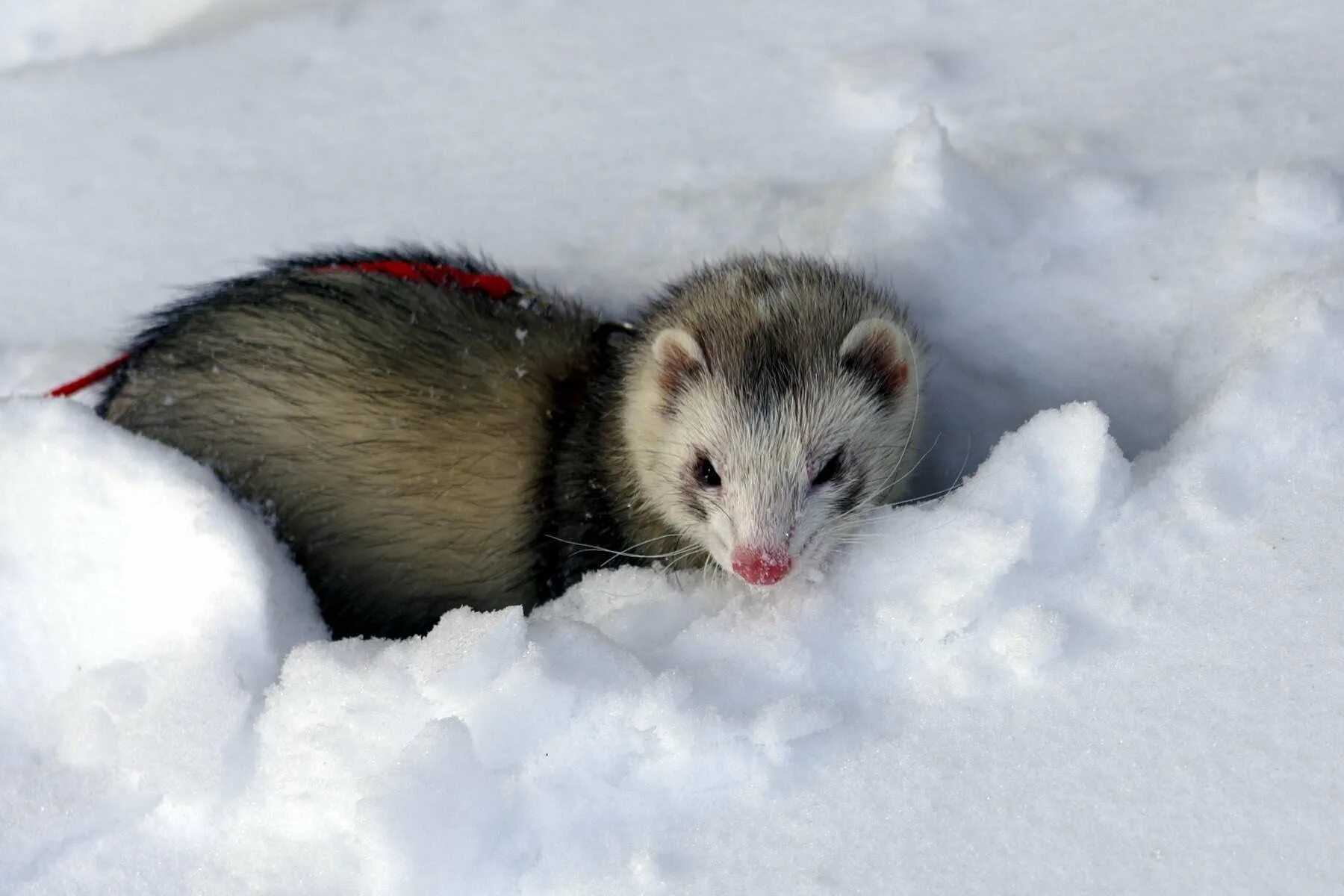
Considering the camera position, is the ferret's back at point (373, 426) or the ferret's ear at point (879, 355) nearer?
the ferret's ear at point (879, 355)

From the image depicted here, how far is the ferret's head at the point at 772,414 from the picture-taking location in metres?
1.86

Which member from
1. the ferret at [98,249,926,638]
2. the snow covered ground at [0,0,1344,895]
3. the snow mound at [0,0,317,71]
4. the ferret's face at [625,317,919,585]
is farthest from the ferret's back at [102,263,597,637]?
the snow mound at [0,0,317,71]

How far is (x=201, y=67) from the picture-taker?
300 cm

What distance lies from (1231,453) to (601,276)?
129 centimetres

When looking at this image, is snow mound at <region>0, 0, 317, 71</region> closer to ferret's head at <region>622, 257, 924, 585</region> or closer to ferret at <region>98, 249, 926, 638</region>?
ferret at <region>98, 249, 926, 638</region>

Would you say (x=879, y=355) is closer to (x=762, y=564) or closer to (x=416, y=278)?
(x=762, y=564)

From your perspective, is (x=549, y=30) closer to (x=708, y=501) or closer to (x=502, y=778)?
(x=708, y=501)

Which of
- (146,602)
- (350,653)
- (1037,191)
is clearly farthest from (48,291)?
(1037,191)

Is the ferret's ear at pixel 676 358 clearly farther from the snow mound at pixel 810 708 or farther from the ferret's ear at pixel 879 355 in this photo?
the snow mound at pixel 810 708

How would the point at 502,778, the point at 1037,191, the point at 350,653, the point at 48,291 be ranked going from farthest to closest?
Result: the point at 48,291
the point at 1037,191
the point at 350,653
the point at 502,778

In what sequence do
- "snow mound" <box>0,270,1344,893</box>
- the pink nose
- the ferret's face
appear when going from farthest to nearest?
the ferret's face < the pink nose < "snow mound" <box>0,270,1344,893</box>

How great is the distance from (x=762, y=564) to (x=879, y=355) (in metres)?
0.45

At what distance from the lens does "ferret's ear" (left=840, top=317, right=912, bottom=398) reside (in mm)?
1949

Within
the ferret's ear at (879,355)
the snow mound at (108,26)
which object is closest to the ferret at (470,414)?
the ferret's ear at (879,355)
